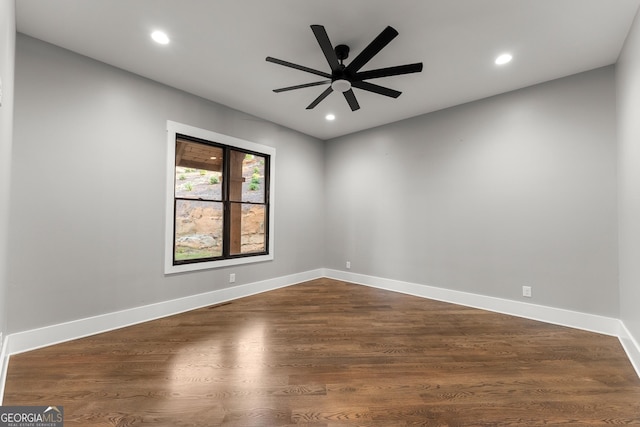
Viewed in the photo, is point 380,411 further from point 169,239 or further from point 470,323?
point 169,239

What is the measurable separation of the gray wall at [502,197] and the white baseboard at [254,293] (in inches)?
3.9

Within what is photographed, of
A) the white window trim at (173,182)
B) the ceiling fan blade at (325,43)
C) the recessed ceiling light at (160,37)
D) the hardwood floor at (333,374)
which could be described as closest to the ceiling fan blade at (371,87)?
the ceiling fan blade at (325,43)

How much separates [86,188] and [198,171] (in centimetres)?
126

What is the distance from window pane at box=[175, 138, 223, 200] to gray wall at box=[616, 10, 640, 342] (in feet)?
14.5

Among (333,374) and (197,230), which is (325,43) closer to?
(333,374)

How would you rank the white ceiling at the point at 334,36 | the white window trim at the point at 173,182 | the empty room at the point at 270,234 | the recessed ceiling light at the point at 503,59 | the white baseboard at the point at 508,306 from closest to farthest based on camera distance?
the empty room at the point at 270,234
the white ceiling at the point at 334,36
the recessed ceiling light at the point at 503,59
the white baseboard at the point at 508,306
the white window trim at the point at 173,182

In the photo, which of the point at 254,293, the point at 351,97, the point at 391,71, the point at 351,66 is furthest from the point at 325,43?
the point at 254,293

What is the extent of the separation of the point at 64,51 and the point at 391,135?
13.8 ft

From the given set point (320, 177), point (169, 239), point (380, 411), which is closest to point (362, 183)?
point (320, 177)

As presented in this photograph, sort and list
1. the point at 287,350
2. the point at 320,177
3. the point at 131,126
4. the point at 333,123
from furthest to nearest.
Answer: the point at 320,177, the point at 333,123, the point at 131,126, the point at 287,350

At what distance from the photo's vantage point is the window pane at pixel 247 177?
4.12 m

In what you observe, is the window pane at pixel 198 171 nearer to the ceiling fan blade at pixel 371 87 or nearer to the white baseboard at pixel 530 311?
the ceiling fan blade at pixel 371 87

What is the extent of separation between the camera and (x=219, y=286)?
3.79 metres

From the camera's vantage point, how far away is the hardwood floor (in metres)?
1.60
